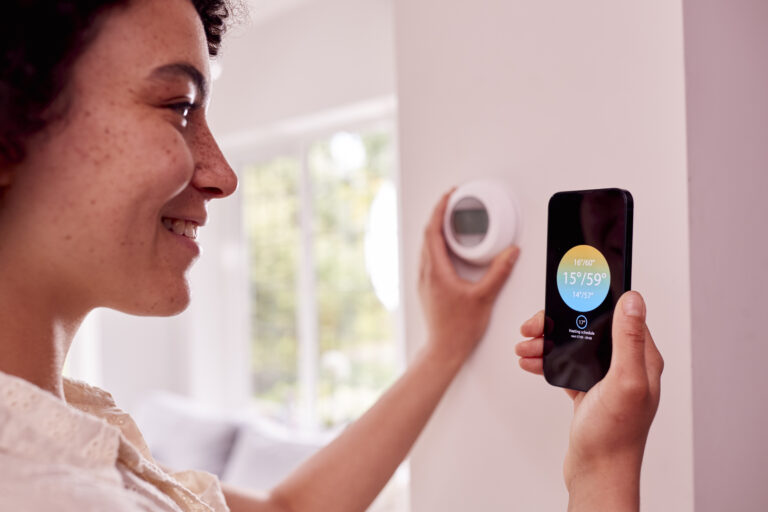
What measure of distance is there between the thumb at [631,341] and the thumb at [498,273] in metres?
0.23

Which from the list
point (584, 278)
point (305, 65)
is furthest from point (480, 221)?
point (305, 65)

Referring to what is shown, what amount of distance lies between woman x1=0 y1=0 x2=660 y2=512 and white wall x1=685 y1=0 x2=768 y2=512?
11cm

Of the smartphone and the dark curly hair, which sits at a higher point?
the dark curly hair

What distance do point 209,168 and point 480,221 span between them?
1.07 ft

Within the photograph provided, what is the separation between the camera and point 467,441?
832 millimetres

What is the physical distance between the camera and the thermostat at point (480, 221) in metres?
0.75

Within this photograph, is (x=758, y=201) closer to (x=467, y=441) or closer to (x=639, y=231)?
(x=639, y=231)

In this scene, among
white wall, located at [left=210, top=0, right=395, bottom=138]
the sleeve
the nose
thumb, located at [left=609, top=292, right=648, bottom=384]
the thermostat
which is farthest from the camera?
white wall, located at [left=210, top=0, right=395, bottom=138]

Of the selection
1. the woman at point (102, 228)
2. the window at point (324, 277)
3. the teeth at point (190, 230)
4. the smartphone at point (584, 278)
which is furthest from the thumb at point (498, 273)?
the window at point (324, 277)

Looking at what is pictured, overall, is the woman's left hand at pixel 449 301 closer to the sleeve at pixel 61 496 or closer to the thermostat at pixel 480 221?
the thermostat at pixel 480 221

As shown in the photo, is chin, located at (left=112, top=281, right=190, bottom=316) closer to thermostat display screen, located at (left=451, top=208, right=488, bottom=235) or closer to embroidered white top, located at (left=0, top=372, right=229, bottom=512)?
embroidered white top, located at (left=0, top=372, right=229, bottom=512)

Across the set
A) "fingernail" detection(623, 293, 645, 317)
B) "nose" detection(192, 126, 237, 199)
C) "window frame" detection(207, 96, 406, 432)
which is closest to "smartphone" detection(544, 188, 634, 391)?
"fingernail" detection(623, 293, 645, 317)

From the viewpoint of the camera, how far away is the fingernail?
53 cm

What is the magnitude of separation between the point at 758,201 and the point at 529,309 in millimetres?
262
